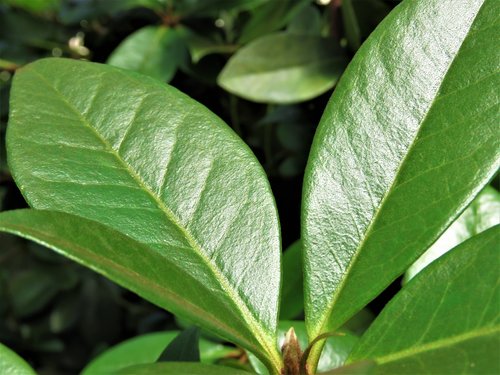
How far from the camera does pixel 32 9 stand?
1.60 metres

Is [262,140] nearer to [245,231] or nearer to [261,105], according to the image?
[261,105]

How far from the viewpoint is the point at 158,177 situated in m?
0.53

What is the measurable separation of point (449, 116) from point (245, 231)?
164mm

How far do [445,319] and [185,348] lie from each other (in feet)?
0.74

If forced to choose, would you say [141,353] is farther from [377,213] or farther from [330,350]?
[377,213]

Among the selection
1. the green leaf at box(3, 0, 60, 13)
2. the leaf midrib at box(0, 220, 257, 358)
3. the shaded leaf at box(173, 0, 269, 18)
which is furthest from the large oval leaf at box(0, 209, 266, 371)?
the green leaf at box(3, 0, 60, 13)

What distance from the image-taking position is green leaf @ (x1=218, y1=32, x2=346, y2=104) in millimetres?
990

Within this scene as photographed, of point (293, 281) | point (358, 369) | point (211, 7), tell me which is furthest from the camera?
point (211, 7)

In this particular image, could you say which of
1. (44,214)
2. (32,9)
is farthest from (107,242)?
(32,9)

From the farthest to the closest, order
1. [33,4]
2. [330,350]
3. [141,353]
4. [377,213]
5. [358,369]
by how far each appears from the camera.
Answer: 1. [33,4]
2. [141,353]
3. [330,350]
4. [377,213]
5. [358,369]

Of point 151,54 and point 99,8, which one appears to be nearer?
point 151,54

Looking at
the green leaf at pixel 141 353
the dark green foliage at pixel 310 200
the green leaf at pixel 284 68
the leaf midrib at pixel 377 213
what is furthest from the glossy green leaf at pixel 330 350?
the green leaf at pixel 284 68

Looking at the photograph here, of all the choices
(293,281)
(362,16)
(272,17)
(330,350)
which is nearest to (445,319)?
(330,350)

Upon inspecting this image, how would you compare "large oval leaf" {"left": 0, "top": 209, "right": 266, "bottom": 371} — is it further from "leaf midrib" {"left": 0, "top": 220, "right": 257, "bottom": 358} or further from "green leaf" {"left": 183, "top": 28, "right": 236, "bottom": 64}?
"green leaf" {"left": 183, "top": 28, "right": 236, "bottom": 64}
